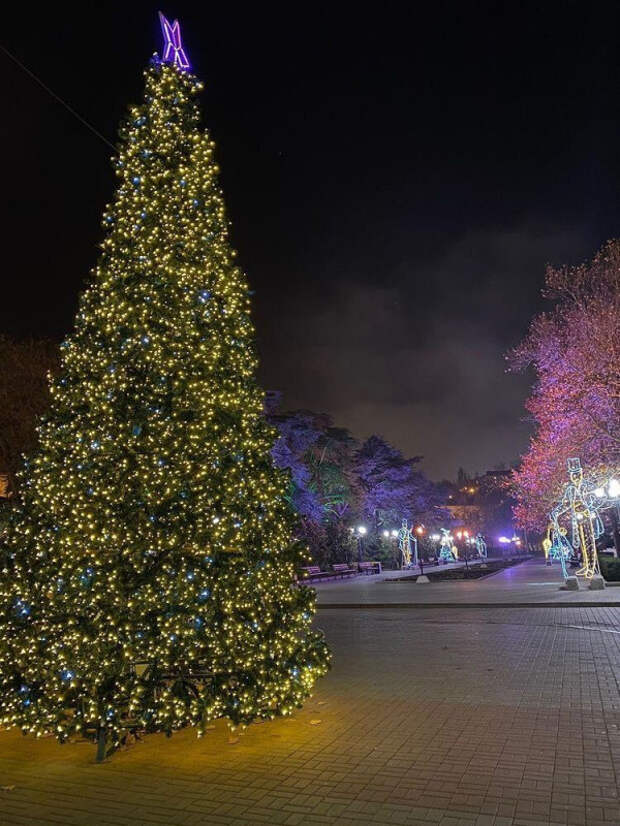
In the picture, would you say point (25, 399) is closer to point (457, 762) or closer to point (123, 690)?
point (123, 690)

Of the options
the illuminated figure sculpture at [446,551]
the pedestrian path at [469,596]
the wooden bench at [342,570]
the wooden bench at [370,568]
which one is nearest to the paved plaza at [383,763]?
the pedestrian path at [469,596]

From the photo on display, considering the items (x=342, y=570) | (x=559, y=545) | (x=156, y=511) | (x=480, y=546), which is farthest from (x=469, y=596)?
(x=480, y=546)

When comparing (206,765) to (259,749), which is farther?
(259,749)

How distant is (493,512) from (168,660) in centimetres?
10587

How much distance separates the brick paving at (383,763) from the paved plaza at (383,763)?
16mm

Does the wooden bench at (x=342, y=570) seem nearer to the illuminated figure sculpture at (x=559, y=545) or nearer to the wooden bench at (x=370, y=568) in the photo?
the wooden bench at (x=370, y=568)

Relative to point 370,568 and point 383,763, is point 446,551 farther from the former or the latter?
point 383,763

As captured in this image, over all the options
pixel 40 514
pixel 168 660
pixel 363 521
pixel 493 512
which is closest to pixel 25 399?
pixel 40 514

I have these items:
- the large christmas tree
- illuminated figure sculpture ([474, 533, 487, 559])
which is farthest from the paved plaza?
illuminated figure sculpture ([474, 533, 487, 559])

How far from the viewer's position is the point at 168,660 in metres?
5.96

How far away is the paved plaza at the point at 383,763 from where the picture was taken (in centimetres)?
446

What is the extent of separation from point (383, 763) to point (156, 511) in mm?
3196

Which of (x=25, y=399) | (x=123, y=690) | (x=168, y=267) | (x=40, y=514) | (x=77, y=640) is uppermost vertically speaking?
(x=25, y=399)

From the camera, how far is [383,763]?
5.39 metres
